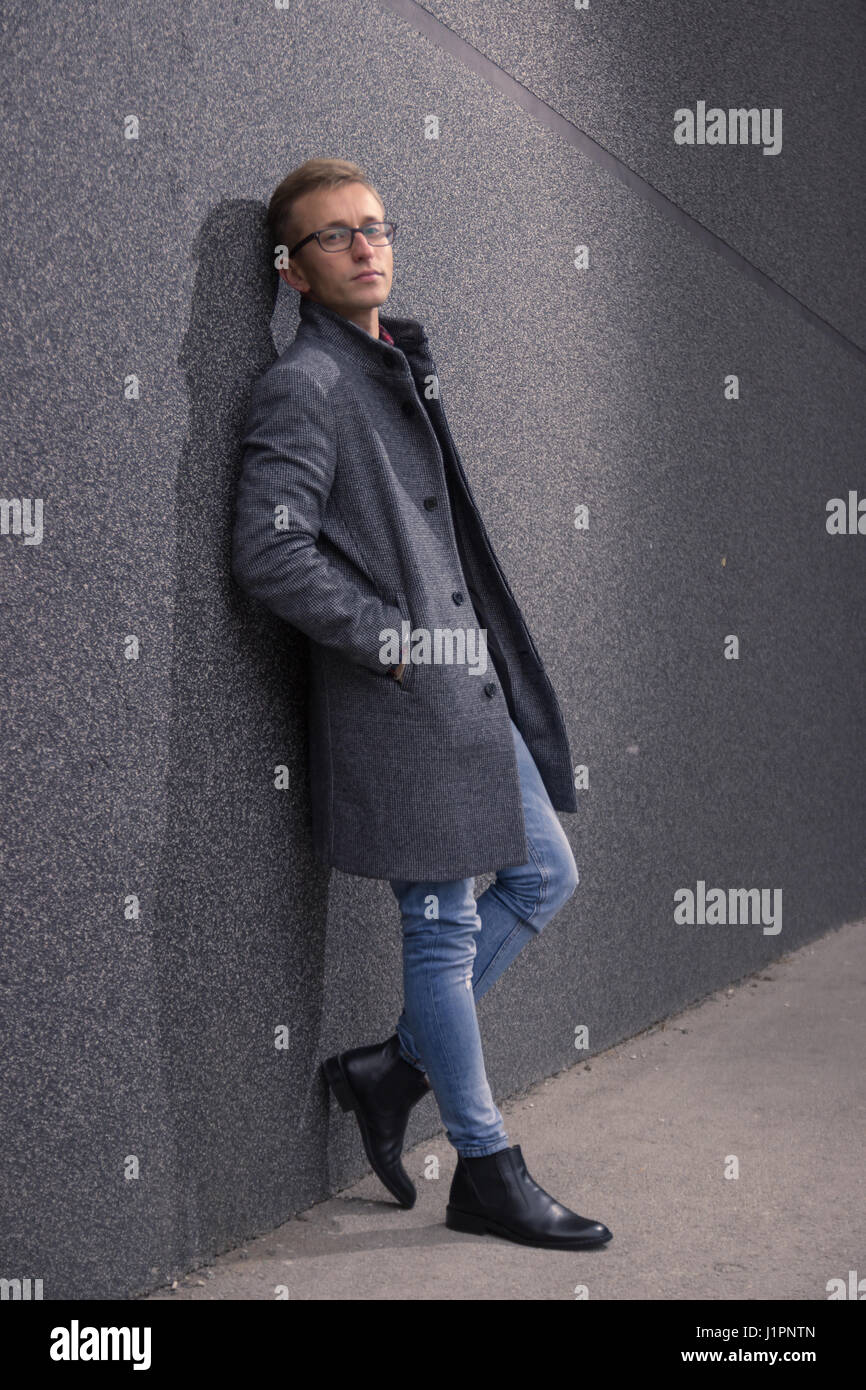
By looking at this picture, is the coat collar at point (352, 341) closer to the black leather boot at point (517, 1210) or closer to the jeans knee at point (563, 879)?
the jeans knee at point (563, 879)

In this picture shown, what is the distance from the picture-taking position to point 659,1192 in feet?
6.08

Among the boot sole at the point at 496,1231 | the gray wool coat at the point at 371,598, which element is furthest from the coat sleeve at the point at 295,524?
the boot sole at the point at 496,1231

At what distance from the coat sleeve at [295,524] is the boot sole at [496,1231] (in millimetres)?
649

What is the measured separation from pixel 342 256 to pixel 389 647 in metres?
0.44

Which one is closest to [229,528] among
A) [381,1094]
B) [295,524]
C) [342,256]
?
[295,524]

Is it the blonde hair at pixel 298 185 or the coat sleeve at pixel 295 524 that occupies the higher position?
the blonde hair at pixel 298 185

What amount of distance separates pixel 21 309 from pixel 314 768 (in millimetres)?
621

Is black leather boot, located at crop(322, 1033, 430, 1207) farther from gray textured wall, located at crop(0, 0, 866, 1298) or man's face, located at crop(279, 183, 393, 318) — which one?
man's face, located at crop(279, 183, 393, 318)

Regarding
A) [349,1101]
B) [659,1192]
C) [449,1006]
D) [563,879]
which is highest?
[563,879]

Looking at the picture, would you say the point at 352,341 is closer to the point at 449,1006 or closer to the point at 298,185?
the point at 298,185

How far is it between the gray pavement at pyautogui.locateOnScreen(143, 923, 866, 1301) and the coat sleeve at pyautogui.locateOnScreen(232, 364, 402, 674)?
661 millimetres

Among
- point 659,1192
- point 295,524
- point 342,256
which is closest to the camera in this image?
point 295,524

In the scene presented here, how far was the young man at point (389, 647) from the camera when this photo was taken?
1.54m

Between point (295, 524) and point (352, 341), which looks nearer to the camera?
point (295, 524)
